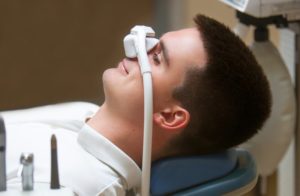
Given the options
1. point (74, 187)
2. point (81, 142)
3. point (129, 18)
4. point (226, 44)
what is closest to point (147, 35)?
point (226, 44)

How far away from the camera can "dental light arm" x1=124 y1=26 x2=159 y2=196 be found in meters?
1.20

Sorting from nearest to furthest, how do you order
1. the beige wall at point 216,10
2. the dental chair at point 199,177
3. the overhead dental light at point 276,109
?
the dental chair at point 199,177
the overhead dental light at point 276,109
the beige wall at point 216,10

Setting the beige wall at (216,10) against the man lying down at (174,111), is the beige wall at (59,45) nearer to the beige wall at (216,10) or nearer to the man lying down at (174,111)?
the beige wall at (216,10)

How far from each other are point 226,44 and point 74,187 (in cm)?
48

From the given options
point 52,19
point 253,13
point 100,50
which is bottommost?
point 100,50

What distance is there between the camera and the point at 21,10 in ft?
8.57

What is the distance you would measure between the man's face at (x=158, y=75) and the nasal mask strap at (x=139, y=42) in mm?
17

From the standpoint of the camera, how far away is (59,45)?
2658 millimetres

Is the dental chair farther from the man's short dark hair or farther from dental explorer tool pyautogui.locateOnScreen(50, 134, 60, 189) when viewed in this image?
dental explorer tool pyautogui.locateOnScreen(50, 134, 60, 189)

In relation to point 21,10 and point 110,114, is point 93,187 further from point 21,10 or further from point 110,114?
point 21,10

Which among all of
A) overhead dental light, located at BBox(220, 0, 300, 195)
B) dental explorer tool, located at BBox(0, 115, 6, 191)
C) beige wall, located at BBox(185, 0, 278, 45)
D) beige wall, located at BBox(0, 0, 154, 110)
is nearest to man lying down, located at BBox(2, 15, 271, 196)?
dental explorer tool, located at BBox(0, 115, 6, 191)

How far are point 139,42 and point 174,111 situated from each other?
0.18 meters

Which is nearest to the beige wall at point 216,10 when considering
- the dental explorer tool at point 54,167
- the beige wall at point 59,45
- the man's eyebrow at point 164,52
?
the beige wall at point 59,45

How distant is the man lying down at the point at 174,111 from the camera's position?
1290 millimetres
